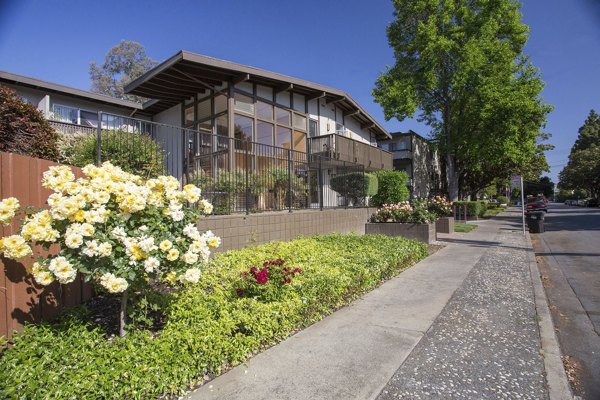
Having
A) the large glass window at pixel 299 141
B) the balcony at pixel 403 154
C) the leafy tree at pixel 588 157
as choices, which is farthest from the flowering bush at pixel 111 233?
the leafy tree at pixel 588 157

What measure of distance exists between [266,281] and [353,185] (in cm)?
892

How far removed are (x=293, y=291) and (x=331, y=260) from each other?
1.85 m

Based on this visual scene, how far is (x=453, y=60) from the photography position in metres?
25.2

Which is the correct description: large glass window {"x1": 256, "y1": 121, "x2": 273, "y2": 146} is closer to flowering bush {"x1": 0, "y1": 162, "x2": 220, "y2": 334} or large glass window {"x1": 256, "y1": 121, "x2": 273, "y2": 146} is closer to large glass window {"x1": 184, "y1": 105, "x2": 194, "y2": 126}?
large glass window {"x1": 184, "y1": 105, "x2": 194, "y2": 126}

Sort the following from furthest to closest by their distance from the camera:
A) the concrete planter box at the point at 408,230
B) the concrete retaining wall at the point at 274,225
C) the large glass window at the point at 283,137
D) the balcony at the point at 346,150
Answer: the balcony at the point at 346,150 → the large glass window at the point at 283,137 → the concrete planter box at the point at 408,230 → the concrete retaining wall at the point at 274,225

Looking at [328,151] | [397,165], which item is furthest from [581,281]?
[397,165]

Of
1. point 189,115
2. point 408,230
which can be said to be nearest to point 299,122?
point 189,115

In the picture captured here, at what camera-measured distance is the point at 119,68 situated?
41219 millimetres

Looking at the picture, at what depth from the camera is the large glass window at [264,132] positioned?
1305 centimetres

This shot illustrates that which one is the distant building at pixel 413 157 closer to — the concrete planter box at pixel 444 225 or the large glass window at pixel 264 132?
the concrete planter box at pixel 444 225

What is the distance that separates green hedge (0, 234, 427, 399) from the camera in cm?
245

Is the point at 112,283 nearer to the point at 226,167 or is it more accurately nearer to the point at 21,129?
the point at 21,129

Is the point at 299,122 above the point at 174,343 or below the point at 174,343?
above

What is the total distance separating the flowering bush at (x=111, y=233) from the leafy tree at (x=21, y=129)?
345 cm
